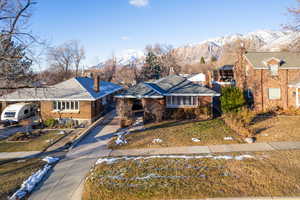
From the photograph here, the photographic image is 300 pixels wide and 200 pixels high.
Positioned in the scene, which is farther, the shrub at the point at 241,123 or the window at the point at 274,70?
the window at the point at 274,70

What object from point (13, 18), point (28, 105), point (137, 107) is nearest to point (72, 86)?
point (28, 105)

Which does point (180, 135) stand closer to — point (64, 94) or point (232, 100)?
point (232, 100)

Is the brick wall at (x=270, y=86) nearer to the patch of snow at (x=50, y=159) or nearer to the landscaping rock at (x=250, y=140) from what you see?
the landscaping rock at (x=250, y=140)

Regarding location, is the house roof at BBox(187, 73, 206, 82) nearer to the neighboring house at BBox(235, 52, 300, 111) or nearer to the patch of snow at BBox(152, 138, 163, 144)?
the neighboring house at BBox(235, 52, 300, 111)

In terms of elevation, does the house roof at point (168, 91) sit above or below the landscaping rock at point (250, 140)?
above

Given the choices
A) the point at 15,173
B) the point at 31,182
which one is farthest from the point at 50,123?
the point at 31,182

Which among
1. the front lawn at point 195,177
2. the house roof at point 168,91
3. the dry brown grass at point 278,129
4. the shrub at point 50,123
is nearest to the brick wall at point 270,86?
the dry brown grass at point 278,129

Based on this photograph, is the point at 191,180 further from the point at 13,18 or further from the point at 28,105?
the point at 28,105
